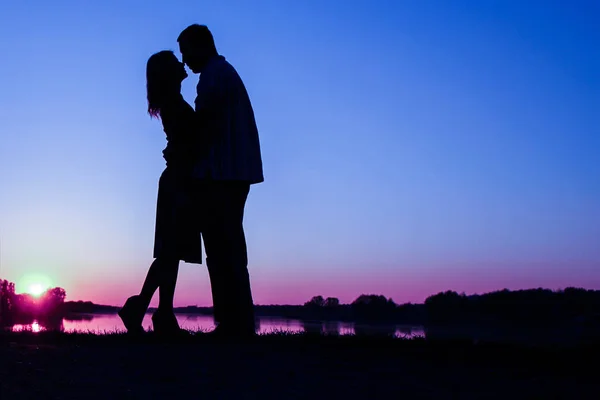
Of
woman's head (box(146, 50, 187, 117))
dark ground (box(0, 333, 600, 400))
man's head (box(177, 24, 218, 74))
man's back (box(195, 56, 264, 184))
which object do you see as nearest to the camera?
dark ground (box(0, 333, 600, 400))

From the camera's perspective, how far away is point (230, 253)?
24.8ft

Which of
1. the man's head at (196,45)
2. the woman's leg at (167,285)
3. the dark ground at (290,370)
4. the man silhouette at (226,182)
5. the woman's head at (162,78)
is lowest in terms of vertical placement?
the dark ground at (290,370)

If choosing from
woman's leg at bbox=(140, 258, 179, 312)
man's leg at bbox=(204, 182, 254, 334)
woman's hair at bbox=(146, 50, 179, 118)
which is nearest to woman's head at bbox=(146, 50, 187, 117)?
woman's hair at bbox=(146, 50, 179, 118)

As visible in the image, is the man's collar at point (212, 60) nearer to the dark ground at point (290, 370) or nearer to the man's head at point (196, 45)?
the man's head at point (196, 45)

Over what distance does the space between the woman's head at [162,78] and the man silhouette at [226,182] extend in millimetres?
301

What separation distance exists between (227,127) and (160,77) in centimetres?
100

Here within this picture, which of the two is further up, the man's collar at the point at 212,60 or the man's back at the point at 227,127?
the man's collar at the point at 212,60

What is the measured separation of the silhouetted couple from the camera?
7500 mm

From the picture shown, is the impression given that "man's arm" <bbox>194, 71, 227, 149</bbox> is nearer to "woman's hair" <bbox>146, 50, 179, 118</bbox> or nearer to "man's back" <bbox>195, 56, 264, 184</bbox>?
"man's back" <bbox>195, 56, 264, 184</bbox>

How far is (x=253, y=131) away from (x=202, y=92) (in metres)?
0.78

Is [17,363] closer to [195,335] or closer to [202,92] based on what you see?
[195,335]

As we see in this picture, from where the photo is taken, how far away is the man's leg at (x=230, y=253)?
7.53 metres

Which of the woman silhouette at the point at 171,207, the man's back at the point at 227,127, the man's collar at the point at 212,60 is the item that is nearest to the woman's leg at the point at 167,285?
the woman silhouette at the point at 171,207

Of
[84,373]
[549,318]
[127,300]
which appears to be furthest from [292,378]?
[549,318]
